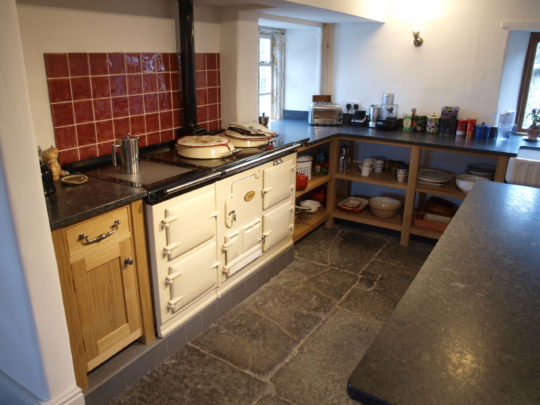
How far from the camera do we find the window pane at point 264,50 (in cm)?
375

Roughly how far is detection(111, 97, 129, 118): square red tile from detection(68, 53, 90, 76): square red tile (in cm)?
20

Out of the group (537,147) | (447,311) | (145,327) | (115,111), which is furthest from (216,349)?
(537,147)

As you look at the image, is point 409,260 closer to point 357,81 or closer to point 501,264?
point 357,81

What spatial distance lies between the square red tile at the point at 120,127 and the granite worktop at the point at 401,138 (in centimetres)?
93

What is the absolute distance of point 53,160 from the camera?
193 cm

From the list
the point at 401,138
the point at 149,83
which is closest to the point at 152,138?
the point at 149,83

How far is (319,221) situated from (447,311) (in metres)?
2.51

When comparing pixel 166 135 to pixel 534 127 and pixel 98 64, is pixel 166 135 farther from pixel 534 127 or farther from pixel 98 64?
pixel 534 127

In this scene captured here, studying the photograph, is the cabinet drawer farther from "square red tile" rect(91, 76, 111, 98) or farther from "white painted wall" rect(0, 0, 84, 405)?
"square red tile" rect(91, 76, 111, 98)

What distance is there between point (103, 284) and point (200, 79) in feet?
4.96

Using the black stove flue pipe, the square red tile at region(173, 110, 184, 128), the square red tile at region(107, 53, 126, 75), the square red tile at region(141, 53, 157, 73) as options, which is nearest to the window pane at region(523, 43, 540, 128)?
the black stove flue pipe

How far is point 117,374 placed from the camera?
1889mm

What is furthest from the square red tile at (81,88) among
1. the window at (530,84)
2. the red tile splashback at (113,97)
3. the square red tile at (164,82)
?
the window at (530,84)

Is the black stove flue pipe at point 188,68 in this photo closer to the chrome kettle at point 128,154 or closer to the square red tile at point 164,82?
the square red tile at point 164,82
